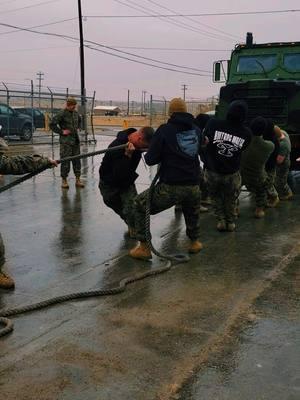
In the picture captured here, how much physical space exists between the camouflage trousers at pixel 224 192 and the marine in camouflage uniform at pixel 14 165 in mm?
2831

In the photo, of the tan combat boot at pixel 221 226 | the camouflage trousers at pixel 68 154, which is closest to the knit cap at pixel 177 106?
the tan combat boot at pixel 221 226

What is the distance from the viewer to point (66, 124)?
10531 millimetres

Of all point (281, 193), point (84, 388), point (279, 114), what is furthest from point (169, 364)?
point (279, 114)

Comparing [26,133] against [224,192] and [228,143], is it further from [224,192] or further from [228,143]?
[228,143]

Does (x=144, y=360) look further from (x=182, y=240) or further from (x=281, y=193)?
(x=281, y=193)

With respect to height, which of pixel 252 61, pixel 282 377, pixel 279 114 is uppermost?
pixel 252 61

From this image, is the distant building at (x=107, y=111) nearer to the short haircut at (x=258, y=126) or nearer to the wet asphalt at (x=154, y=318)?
the short haircut at (x=258, y=126)

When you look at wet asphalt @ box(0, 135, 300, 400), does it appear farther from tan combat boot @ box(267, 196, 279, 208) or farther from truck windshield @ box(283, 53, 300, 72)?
truck windshield @ box(283, 53, 300, 72)

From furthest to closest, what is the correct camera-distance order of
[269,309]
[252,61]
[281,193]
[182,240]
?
[252,61]
[281,193]
[182,240]
[269,309]

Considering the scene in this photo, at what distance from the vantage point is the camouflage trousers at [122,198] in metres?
6.49

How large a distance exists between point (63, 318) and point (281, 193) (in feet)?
21.3

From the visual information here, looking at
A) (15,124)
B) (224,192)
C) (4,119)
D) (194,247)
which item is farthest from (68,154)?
(15,124)

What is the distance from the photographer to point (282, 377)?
10.9ft

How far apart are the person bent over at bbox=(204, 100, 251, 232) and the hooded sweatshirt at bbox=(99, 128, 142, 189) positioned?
1.24 meters
